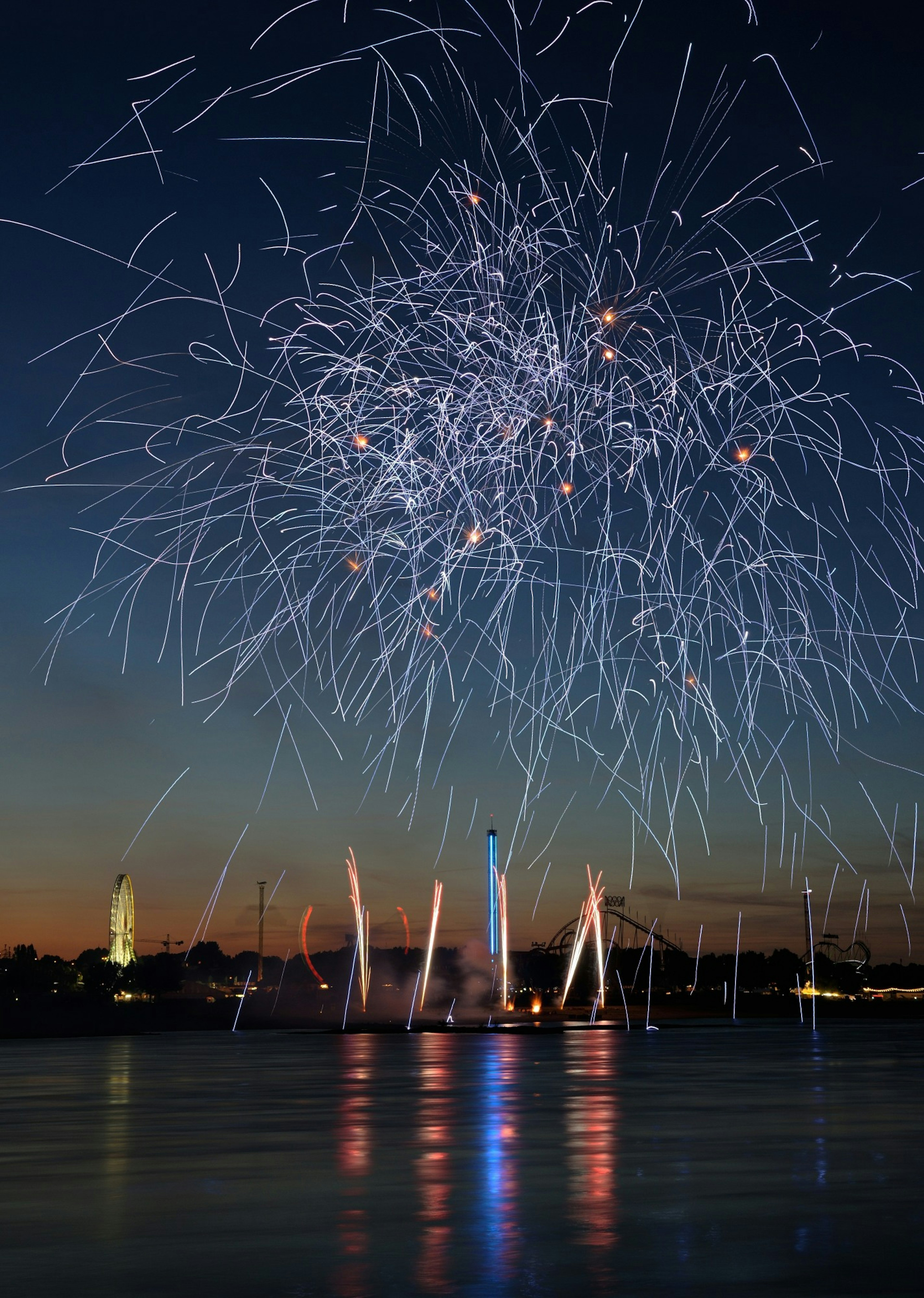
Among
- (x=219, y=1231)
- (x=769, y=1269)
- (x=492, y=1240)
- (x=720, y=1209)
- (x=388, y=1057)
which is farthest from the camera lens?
(x=388, y=1057)

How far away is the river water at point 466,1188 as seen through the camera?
10852 millimetres

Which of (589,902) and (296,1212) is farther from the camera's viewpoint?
(589,902)

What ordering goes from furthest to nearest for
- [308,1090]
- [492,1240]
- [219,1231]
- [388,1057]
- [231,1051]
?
[231,1051]
[388,1057]
[308,1090]
[219,1231]
[492,1240]

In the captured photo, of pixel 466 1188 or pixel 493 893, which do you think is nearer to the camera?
pixel 466 1188

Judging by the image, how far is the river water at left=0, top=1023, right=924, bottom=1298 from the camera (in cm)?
1085

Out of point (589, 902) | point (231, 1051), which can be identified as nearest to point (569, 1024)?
point (589, 902)

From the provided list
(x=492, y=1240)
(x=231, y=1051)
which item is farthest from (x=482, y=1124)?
(x=231, y=1051)

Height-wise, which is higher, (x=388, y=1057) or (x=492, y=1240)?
(x=492, y=1240)

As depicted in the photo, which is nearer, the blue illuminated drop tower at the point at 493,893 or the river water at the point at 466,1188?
the river water at the point at 466,1188

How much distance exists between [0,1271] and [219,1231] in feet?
7.84

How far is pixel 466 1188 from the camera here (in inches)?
615

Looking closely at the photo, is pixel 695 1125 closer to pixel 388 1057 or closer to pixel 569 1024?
pixel 388 1057

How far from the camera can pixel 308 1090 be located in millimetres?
34688

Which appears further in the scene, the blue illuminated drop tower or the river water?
the blue illuminated drop tower
